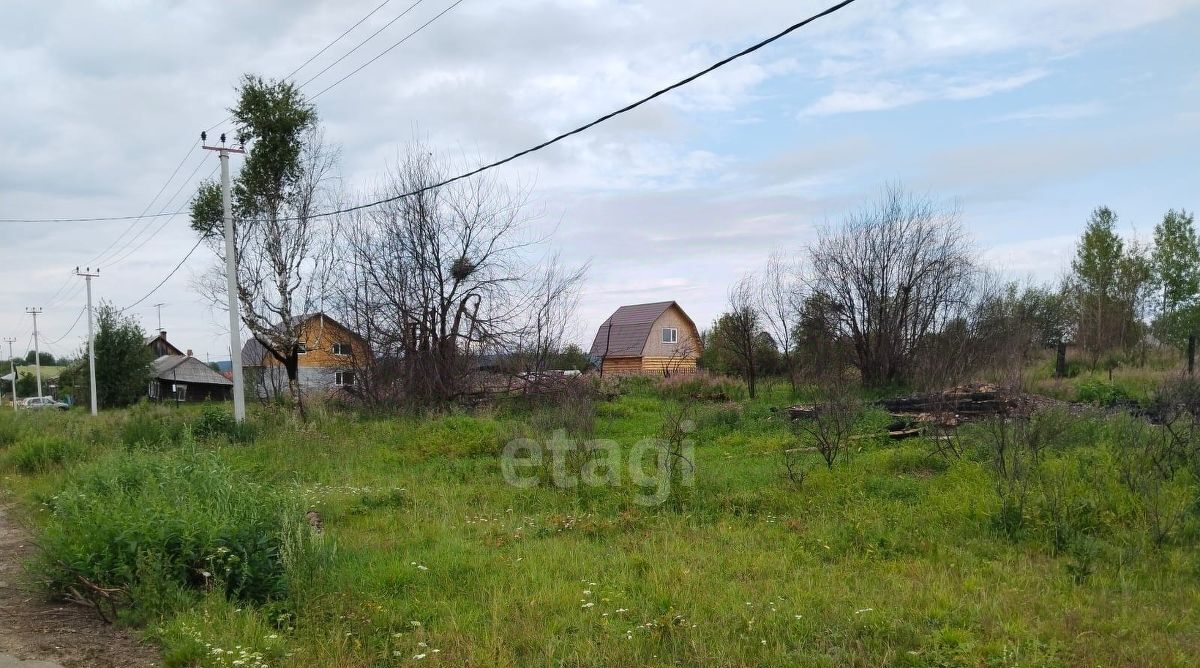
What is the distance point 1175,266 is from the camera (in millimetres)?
31031

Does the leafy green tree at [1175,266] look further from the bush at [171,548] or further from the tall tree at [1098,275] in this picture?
the bush at [171,548]

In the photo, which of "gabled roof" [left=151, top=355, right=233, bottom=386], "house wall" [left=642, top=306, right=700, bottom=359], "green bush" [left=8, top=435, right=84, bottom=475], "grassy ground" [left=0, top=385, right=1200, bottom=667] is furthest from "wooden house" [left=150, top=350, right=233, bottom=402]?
"grassy ground" [left=0, top=385, right=1200, bottom=667]

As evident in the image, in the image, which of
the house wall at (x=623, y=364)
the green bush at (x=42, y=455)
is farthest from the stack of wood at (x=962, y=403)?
the house wall at (x=623, y=364)

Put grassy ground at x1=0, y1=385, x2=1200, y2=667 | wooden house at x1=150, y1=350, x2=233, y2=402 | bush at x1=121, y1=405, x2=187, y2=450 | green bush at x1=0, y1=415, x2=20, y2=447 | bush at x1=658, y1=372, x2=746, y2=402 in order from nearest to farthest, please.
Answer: grassy ground at x1=0, y1=385, x2=1200, y2=667 < bush at x1=121, y1=405, x2=187, y2=450 < green bush at x1=0, y1=415, x2=20, y2=447 < bush at x1=658, y1=372, x2=746, y2=402 < wooden house at x1=150, y1=350, x2=233, y2=402

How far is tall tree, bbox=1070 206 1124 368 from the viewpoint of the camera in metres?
31.8

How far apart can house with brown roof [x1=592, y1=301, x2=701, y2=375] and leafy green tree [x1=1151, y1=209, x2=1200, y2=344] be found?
65.8 feet

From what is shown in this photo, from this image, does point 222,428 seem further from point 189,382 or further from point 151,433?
point 189,382

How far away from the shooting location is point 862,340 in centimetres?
2269

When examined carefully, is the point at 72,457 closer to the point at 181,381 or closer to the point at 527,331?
the point at 527,331

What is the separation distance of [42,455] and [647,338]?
3162 cm

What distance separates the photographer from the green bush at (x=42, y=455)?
39.9ft

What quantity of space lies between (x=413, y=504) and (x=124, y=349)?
38.3 m

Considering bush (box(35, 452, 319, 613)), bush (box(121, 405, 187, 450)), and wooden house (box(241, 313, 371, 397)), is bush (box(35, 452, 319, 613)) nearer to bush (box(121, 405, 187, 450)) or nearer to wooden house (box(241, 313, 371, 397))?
bush (box(121, 405, 187, 450))

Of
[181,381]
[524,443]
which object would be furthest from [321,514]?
[181,381]
